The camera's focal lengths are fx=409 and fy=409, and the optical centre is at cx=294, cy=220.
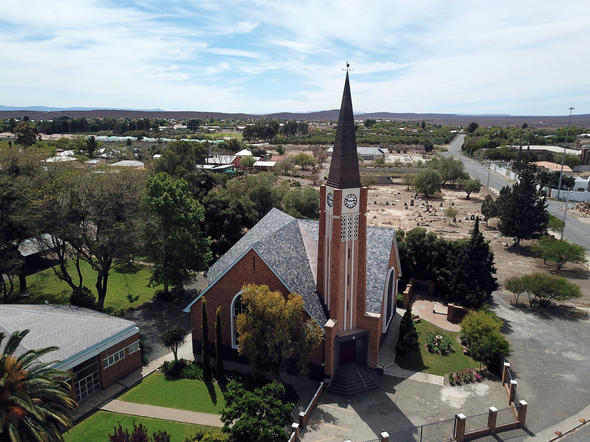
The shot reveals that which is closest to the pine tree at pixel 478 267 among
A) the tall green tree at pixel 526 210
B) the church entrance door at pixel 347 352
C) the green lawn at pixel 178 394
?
the church entrance door at pixel 347 352

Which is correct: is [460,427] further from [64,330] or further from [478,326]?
[64,330]

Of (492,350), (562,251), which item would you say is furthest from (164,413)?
(562,251)

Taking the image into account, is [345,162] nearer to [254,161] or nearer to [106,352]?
[106,352]

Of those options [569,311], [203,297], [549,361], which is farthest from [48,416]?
[569,311]

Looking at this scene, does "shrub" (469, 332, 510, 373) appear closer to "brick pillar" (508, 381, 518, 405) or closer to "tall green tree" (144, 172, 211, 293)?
"brick pillar" (508, 381, 518, 405)

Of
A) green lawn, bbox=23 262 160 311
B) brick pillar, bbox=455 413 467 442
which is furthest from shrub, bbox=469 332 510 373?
green lawn, bbox=23 262 160 311
